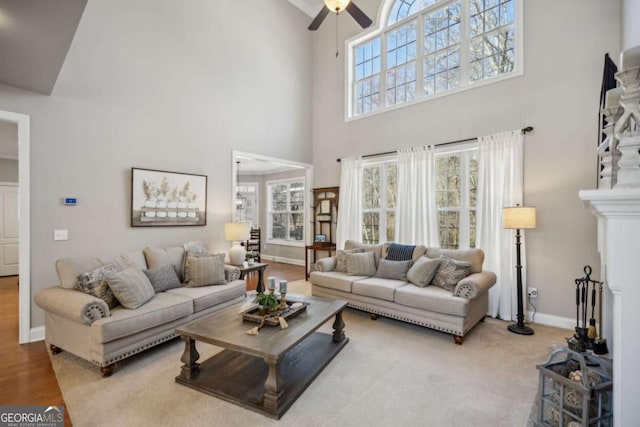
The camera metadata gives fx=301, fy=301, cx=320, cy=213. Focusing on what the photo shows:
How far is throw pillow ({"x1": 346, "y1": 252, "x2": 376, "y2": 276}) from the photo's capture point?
4.34 metres

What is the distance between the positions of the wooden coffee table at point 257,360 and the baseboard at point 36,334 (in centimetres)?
206

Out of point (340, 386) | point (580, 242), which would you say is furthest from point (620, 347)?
point (580, 242)

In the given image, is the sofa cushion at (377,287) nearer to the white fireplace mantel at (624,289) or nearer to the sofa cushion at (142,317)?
the sofa cushion at (142,317)

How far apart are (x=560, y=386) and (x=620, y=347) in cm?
53

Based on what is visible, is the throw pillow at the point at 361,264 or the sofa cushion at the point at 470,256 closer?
the sofa cushion at the point at 470,256

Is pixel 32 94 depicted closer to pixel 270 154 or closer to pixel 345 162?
pixel 270 154

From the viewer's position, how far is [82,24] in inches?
139

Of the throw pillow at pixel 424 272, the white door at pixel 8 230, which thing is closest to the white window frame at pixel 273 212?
the throw pillow at pixel 424 272

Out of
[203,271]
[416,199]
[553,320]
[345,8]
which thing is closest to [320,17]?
[345,8]

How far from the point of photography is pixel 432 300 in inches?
131

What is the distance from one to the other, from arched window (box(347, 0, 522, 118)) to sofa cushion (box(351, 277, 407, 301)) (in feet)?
9.84

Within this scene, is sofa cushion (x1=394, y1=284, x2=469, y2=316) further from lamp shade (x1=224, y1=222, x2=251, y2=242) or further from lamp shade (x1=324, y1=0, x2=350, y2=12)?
lamp shade (x1=324, y1=0, x2=350, y2=12)

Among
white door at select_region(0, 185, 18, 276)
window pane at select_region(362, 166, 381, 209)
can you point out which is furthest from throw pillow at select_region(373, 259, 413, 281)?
white door at select_region(0, 185, 18, 276)

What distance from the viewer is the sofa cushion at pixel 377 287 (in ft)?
12.1
